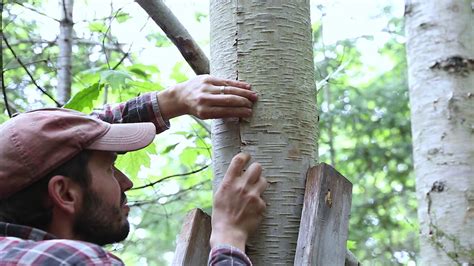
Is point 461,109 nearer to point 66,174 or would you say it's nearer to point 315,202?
point 315,202

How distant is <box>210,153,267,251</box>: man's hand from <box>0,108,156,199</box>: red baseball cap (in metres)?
0.24

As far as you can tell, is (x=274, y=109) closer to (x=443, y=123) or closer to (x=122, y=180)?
(x=122, y=180)

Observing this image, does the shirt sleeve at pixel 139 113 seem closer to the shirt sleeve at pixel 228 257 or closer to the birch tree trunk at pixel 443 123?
the shirt sleeve at pixel 228 257

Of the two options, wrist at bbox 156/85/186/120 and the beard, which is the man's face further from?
wrist at bbox 156/85/186/120

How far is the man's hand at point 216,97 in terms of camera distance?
1461 mm

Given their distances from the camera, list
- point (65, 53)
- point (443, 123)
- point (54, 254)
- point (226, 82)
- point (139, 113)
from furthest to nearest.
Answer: point (65, 53) < point (443, 123) < point (139, 113) < point (226, 82) < point (54, 254)

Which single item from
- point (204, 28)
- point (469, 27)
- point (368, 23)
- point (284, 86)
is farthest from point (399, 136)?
point (284, 86)

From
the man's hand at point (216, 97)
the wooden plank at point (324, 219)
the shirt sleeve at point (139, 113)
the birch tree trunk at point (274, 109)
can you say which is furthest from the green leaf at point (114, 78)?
the wooden plank at point (324, 219)

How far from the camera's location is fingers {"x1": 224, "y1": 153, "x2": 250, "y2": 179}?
1.44 metres

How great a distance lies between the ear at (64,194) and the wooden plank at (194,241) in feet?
0.82

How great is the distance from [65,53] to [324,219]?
6.57 ft

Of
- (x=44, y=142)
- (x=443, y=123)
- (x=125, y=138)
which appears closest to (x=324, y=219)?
(x=125, y=138)

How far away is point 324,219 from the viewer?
1412 mm

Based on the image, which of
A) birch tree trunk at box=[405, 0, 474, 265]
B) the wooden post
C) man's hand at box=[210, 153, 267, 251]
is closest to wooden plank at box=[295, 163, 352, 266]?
the wooden post
